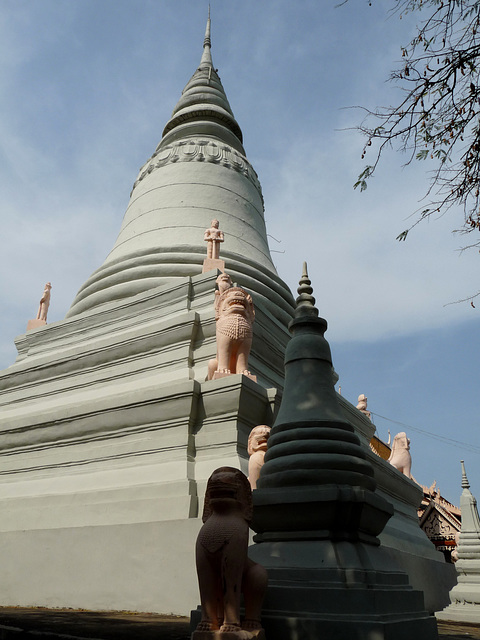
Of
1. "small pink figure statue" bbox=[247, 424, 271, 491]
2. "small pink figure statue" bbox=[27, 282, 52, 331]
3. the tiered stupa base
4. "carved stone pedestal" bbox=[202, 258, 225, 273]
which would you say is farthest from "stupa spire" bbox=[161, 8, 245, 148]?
the tiered stupa base

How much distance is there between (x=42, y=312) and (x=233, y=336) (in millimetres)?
7536

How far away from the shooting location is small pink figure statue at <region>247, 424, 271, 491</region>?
6.37 metres

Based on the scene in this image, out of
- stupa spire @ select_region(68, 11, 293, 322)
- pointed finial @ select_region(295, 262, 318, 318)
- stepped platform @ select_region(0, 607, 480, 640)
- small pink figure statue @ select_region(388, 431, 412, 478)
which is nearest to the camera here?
stepped platform @ select_region(0, 607, 480, 640)

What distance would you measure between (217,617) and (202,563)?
0.99ft

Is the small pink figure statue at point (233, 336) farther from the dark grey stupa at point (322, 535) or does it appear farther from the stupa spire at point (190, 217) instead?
the dark grey stupa at point (322, 535)

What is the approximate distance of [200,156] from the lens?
1543 centimetres

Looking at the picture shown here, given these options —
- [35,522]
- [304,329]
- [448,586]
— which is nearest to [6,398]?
[35,522]

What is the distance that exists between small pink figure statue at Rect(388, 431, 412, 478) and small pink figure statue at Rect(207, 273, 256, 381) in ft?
22.2

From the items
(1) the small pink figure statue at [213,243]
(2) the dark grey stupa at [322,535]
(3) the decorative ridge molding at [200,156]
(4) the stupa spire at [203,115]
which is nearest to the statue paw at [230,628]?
(2) the dark grey stupa at [322,535]

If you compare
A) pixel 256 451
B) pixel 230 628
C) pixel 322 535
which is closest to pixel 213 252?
pixel 256 451

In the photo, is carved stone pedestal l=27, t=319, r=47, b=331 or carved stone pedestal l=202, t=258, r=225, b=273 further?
carved stone pedestal l=27, t=319, r=47, b=331

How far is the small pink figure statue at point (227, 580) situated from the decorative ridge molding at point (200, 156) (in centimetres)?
1353

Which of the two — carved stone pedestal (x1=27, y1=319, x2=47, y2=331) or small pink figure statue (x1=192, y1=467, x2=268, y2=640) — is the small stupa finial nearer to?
carved stone pedestal (x1=27, y1=319, x2=47, y2=331)

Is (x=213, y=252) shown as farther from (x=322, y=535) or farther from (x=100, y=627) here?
(x=322, y=535)
